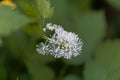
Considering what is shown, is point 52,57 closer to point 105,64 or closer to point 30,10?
point 105,64

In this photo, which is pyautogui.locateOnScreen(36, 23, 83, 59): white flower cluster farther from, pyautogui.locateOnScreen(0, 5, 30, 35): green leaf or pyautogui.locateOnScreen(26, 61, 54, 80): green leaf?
pyautogui.locateOnScreen(26, 61, 54, 80): green leaf

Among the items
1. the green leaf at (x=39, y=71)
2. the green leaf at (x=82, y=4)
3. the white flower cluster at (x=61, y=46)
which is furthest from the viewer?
the green leaf at (x=82, y=4)

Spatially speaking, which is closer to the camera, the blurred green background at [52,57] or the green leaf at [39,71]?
the blurred green background at [52,57]

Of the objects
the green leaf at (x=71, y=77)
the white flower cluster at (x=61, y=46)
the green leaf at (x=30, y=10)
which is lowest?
the white flower cluster at (x=61, y=46)

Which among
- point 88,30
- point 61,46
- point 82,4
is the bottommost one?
point 61,46

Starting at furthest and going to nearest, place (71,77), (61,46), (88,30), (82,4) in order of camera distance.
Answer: (82,4), (88,30), (71,77), (61,46)

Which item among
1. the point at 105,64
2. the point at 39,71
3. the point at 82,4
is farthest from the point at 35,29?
the point at 82,4

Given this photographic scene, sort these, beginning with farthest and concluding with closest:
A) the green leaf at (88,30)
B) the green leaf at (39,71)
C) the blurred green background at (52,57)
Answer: the green leaf at (88,30), the green leaf at (39,71), the blurred green background at (52,57)

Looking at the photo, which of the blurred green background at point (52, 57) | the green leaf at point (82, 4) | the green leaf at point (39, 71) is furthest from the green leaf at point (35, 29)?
the green leaf at point (82, 4)

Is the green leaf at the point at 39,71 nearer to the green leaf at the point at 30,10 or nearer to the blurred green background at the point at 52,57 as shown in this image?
the blurred green background at the point at 52,57
